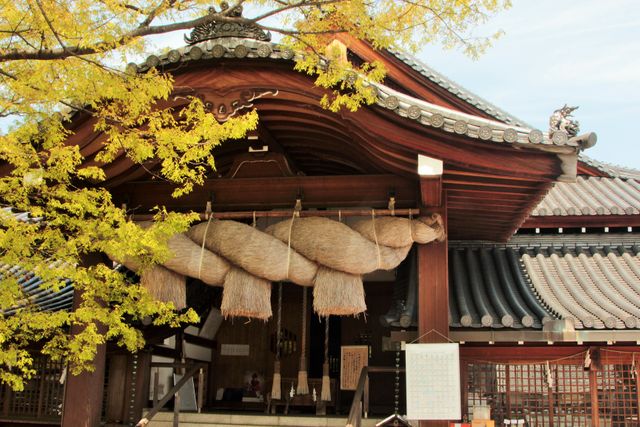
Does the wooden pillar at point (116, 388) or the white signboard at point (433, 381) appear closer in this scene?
the white signboard at point (433, 381)

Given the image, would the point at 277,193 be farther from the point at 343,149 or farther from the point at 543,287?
the point at 543,287

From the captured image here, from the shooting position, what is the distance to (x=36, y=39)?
5.92 m

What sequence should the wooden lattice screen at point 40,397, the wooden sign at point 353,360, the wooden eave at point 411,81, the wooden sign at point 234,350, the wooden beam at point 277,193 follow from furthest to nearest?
1. the wooden eave at point 411,81
2. the wooden sign at point 234,350
3. the wooden sign at point 353,360
4. the wooden lattice screen at point 40,397
5. the wooden beam at point 277,193

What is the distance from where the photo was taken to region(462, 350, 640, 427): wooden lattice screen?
26.8 ft

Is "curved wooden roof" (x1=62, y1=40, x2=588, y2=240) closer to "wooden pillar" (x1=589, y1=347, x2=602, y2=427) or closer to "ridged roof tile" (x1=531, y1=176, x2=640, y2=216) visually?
"wooden pillar" (x1=589, y1=347, x2=602, y2=427)

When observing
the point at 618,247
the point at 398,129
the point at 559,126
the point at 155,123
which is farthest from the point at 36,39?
the point at 618,247

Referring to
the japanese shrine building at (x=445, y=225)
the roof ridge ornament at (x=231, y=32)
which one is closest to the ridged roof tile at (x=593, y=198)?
the japanese shrine building at (x=445, y=225)

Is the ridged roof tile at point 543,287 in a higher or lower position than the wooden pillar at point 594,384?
higher

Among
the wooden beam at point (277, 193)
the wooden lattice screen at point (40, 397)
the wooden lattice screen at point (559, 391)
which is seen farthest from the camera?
the wooden lattice screen at point (40, 397)

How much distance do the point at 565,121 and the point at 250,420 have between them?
5.25 meters

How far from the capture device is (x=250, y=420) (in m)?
8.41

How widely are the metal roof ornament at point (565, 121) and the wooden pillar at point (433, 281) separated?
1886 mm

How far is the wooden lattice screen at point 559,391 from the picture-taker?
8172 millimetres

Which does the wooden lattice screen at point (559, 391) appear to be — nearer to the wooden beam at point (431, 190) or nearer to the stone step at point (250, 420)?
the stone step at point (250, 420)
